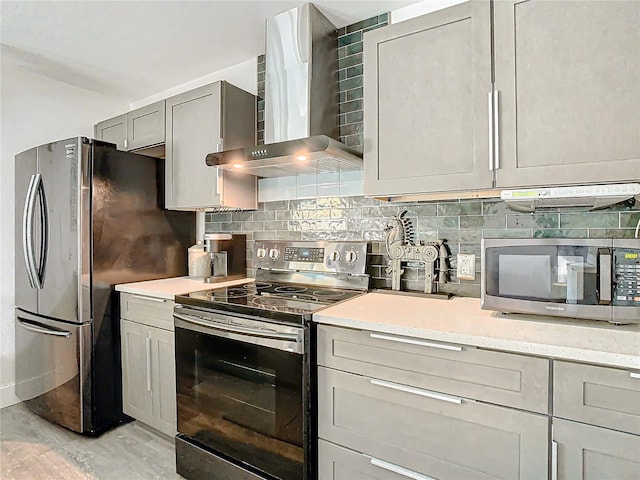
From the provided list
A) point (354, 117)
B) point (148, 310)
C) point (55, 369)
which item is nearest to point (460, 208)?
point (354, 117)

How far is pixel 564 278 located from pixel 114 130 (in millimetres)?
3162

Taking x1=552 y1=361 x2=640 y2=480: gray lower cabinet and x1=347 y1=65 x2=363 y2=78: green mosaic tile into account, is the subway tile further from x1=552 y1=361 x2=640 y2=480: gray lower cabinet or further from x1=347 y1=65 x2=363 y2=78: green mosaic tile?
x1=347 y1=65 x2=363 y2=78: green mosaic tile

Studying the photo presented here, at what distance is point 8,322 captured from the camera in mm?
2713

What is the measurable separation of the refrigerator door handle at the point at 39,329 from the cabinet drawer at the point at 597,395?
2.51 metres

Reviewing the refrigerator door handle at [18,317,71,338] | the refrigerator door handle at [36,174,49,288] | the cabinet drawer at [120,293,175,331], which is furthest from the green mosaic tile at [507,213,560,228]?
the refrigerator door handle at [36,174,49,288]

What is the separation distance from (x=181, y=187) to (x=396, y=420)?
194 centimetres

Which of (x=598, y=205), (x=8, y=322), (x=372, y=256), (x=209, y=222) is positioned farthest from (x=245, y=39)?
(x=8, y=322)

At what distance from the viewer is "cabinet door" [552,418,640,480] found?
39.0 inches

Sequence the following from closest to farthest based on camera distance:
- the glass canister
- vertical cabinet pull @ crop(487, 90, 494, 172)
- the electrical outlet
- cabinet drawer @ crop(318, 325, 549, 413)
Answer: cabinet drawer @ crop(318, 325, 549, 413) → vertical cabinet pull @ crop(487, 90, 494, 172) → the electrical outlet → the glass canister

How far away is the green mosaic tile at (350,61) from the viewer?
83.7 inches

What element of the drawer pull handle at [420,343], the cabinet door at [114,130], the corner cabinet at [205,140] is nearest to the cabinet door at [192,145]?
the corner cabinet at [205,140]

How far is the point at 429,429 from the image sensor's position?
4.19 ft

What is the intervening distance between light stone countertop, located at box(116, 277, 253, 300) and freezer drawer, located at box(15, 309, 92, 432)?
343 mm

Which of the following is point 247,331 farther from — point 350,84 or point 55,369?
point 55,369
